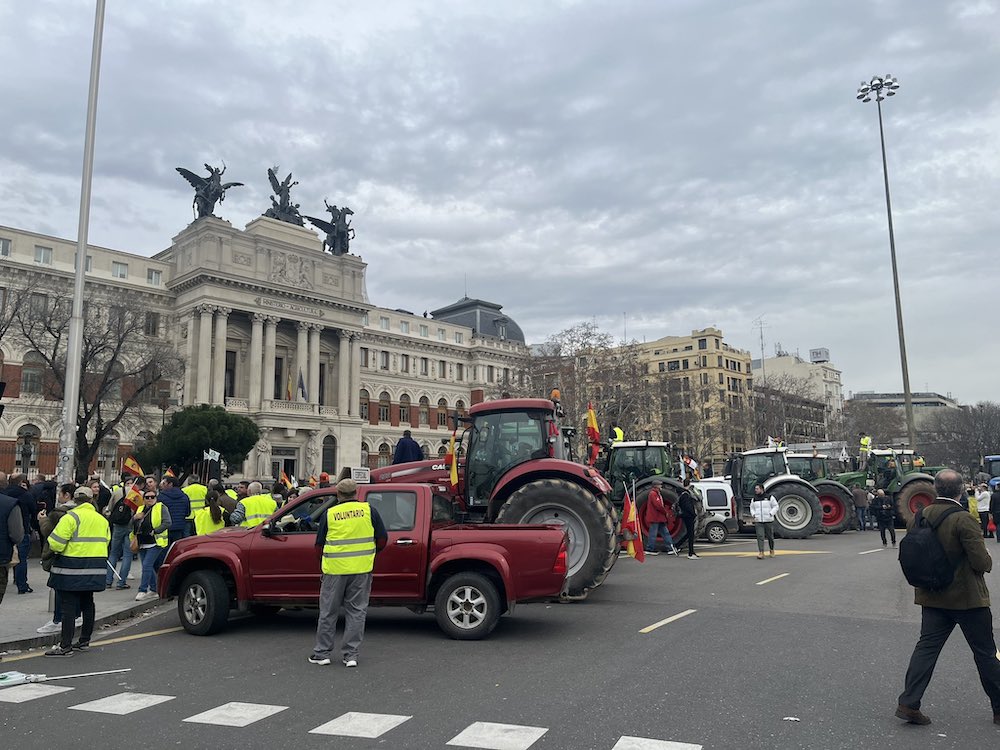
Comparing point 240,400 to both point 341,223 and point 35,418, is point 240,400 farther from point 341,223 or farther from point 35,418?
point 341,223

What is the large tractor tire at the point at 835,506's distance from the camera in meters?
24.0

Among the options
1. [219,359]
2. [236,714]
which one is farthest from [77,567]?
[219,359]

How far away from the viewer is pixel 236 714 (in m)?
5.75

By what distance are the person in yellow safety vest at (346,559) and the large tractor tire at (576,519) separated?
339cm

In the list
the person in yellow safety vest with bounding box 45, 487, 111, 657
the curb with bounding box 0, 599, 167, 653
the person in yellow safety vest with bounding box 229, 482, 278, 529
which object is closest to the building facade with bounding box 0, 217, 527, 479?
the person in yellow safety vest with bounding box 229, 482, 278, 529

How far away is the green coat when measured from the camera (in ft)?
17.6

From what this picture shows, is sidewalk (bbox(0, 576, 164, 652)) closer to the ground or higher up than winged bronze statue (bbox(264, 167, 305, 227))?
closer to the ground

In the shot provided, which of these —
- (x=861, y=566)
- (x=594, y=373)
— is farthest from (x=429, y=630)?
(x=594, y=373)

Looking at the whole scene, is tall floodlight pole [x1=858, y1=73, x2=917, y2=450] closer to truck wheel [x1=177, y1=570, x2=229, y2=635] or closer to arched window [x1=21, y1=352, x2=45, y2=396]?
truck wheel [x1=177, y1=570, x2=229, y2=635]

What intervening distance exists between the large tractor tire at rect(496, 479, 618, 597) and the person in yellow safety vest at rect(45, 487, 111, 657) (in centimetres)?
521

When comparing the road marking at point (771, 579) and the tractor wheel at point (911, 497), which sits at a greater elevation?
the tractor wheel at point (911, 497)

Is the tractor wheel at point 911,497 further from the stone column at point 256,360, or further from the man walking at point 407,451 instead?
the stone column at point 256,360

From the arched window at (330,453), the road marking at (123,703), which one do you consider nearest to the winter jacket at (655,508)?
the road marking at (123,703)

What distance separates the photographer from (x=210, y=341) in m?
54.1
